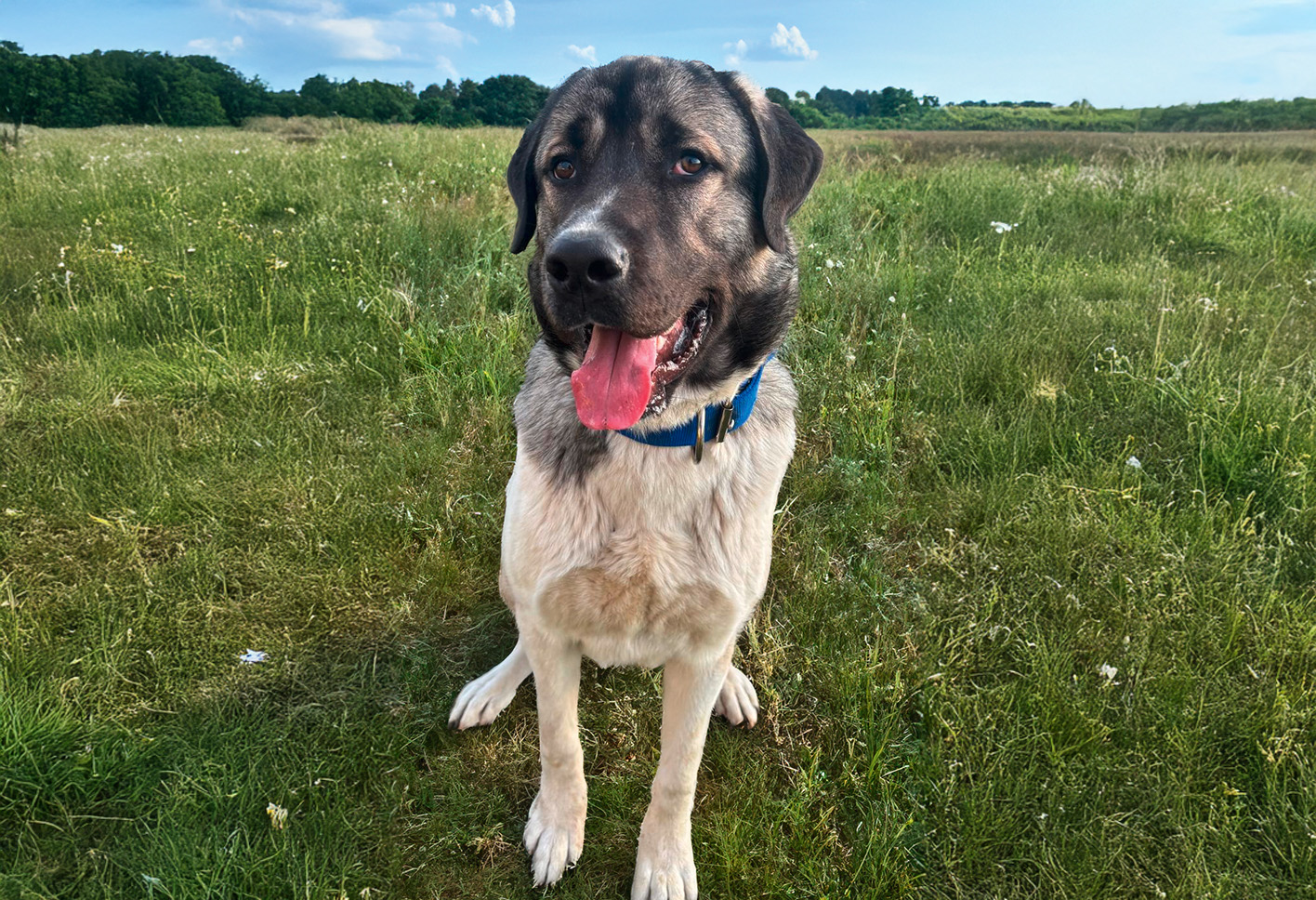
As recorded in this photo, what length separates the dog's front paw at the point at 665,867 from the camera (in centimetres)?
210

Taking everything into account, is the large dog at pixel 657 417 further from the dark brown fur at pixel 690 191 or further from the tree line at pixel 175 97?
the tree line at pixel 175 97

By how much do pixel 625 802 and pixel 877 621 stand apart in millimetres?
1104

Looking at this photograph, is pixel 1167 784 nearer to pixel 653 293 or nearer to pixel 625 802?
pixel 625 802

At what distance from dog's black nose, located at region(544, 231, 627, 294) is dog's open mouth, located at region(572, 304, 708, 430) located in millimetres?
169

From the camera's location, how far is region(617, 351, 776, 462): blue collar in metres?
1.95

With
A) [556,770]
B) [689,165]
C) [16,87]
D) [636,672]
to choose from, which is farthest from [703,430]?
[16,87]

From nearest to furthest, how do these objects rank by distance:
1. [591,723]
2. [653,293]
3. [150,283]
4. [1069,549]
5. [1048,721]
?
[653,293]
[1048,721]
[591,723]
[1069,549]
[150,283]

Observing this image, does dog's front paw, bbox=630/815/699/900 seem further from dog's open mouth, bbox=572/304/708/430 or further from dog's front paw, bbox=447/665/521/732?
dog's open mouth, bbox=572/304/708/430

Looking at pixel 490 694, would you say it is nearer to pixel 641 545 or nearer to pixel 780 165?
pixel 641 545

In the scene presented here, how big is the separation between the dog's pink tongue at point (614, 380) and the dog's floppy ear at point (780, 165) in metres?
0.50

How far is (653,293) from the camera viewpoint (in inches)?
68.3

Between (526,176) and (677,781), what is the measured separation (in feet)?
5.79

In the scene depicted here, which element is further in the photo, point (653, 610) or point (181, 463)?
point (181, 463)

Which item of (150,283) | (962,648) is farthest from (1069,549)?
Answer: (150,283)
